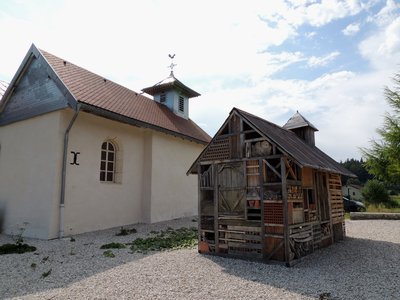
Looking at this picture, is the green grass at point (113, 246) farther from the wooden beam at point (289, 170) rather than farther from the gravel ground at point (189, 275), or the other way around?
the wooden beam at point (289, 170)

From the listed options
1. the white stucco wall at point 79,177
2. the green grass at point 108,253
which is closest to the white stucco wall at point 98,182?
the white stucco wall at point 79,177

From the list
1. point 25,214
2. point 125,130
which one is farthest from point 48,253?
point 125,130

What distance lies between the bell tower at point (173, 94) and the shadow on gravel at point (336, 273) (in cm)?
1325

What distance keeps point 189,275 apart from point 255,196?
2579mm

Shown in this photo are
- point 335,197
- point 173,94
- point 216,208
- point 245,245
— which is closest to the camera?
point 245,245

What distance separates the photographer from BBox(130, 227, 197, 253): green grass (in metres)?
8.62

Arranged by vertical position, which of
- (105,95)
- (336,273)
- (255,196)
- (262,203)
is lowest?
(336,273)

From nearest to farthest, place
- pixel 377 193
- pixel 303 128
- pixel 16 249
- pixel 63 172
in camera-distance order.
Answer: pixel 16 249, pixel 63 172, pixel 303 128, pixel 377 193

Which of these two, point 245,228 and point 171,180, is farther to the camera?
point 171,180

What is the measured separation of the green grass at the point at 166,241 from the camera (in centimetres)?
862

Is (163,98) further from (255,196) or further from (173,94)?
(255,196)

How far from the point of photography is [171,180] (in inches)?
579

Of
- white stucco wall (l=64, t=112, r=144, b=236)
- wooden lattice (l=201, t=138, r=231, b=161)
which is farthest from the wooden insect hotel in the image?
white stucco wall (l=64, t=112, r=144, b=236)

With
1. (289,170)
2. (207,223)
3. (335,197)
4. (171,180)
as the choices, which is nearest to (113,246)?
(207,223)
